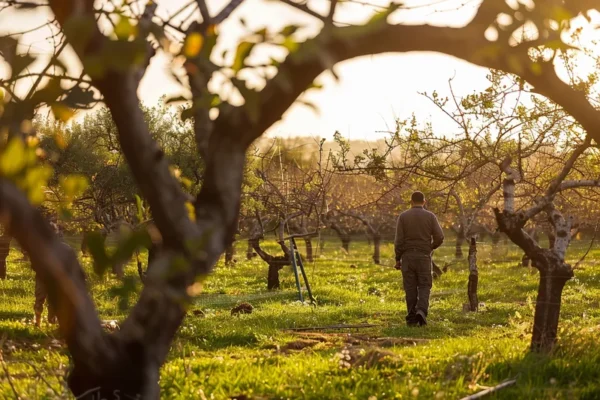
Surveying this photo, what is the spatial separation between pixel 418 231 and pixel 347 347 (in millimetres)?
4133

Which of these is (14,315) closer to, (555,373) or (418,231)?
(418,231)

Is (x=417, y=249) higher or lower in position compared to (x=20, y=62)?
lower

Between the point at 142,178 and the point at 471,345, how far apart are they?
209 inches

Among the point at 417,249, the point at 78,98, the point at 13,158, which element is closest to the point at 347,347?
the point at 417,249

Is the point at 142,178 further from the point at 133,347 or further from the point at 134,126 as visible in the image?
the point at 133,347

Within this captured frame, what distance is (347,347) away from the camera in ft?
28.4

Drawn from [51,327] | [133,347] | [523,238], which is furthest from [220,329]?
[133,347]

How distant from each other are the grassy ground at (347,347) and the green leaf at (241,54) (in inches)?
32.8

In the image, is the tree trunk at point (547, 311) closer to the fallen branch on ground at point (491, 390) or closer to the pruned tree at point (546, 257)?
the pruned tree at point (546, 257)

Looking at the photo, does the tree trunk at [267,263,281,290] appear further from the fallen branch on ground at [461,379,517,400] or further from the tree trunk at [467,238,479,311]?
the fallen branch on ground at [461,379,517,400]

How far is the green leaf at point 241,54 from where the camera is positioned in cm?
240

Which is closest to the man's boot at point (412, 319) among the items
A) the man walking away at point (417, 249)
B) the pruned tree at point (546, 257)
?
the man walking away at point (417, 249)

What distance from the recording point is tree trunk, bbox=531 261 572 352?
24.5ft

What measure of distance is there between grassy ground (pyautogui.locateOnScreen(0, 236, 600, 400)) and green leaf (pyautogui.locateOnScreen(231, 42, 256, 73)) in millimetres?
833
